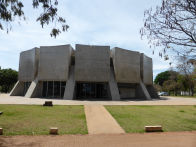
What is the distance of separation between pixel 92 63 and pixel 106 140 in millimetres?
21425

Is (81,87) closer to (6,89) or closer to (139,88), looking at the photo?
(139,88)

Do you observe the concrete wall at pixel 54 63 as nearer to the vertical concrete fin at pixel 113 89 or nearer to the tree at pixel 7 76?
the vertical concrete fin at pixel 113 89

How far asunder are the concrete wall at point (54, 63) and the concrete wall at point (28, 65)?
1979mm

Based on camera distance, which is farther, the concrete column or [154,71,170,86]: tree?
[154,71,170,86]: tree

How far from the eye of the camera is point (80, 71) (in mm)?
27172

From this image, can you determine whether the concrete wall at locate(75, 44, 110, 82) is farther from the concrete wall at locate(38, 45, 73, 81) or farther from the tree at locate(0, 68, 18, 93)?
the tree at locate(0, 68, 18, 93)

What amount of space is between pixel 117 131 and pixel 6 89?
198 feet

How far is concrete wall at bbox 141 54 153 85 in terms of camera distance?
33.4 m

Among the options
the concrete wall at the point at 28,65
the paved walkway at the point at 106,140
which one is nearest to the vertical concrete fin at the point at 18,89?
the concrete wall at the point at 28,65

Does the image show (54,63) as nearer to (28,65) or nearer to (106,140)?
(28,65)

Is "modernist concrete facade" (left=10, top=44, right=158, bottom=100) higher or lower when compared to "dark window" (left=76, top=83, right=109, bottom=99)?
→ higher

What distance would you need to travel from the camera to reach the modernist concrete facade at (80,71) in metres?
27.3

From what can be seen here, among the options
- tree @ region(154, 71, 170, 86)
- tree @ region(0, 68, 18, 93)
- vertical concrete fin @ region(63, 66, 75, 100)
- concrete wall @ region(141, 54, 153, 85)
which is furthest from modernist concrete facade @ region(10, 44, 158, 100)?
tree @ region(154, 71, 170, 86)

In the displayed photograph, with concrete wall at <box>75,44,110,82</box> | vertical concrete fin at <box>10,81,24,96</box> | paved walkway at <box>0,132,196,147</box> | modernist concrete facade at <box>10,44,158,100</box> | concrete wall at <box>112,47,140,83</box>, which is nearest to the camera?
paved walkway at <box>0,132,196,147</box>
